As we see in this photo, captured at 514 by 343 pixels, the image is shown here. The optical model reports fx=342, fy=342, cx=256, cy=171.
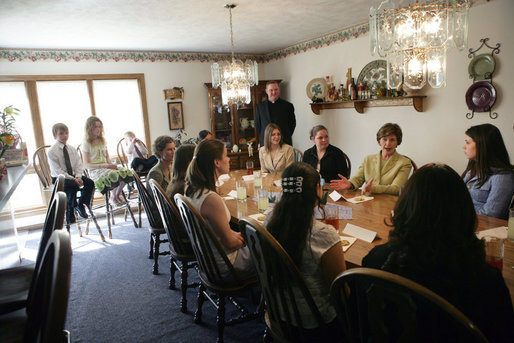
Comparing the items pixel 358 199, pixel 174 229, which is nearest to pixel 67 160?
pixel 174 229

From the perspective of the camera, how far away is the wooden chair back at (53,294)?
0.66 meters

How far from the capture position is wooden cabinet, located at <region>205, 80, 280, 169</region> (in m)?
5.93

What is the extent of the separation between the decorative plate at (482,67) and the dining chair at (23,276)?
12.1 ft

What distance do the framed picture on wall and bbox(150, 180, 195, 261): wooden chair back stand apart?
3.70 meters

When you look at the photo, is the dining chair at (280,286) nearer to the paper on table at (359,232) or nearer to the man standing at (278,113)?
the paper on table at (359,232)

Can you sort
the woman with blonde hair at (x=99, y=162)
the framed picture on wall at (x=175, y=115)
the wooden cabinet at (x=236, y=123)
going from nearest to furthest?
1. the woman with blonde hair at (x=99, y=162)
2. the framed picture on wall at (x=175, y=115)
3. the wooden cabinet at (x=236, y=123)

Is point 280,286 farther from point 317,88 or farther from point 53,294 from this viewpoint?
point 317,88

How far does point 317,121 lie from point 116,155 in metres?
3.28

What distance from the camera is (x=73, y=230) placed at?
448 centimetres

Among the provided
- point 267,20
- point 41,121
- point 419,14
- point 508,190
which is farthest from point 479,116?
point 41,121

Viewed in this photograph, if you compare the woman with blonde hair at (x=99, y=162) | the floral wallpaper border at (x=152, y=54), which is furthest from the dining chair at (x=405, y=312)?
the floral wallpaper border at (x=152, y=54)

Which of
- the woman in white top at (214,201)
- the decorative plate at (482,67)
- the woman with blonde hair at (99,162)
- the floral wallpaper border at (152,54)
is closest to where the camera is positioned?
the woman in white top at (214,201)

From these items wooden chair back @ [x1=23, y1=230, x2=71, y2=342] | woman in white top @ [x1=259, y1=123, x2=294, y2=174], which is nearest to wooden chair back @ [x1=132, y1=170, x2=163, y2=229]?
woman in white top @ [x1=259, y1=123, x2=294, y2=174]

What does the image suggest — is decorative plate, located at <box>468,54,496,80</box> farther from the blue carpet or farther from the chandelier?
the blue carpet
